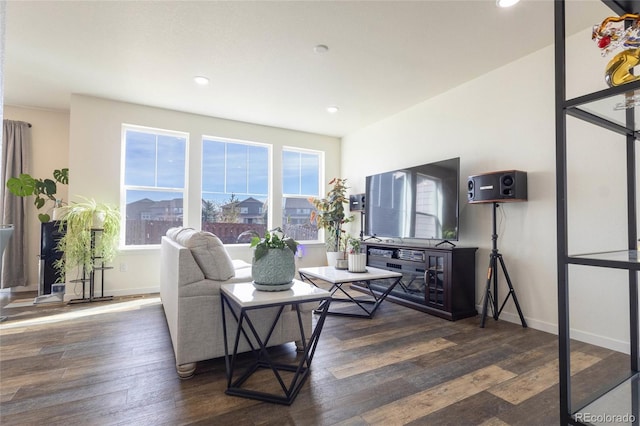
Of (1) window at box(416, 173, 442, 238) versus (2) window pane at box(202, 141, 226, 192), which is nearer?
(1) window at box(416, 173, 442, 238)

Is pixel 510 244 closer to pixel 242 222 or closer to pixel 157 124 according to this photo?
pixel 242 222

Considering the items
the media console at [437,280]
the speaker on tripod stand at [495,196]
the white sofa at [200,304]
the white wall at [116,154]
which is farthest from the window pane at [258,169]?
the speaker on tripod stand at [495,196]

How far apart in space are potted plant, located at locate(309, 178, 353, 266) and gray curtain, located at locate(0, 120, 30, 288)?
13.7ft

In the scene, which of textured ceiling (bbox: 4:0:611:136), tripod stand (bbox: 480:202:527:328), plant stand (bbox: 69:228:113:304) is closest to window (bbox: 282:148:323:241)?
textured ceiling (bbox: 4:0:611:136)

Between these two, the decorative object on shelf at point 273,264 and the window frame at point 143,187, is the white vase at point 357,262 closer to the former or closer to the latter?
the decorative object on shelf at point 273,264

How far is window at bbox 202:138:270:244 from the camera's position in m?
4.95

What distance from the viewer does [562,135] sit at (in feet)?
3.71

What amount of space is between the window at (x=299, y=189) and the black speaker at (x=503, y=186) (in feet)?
10.7

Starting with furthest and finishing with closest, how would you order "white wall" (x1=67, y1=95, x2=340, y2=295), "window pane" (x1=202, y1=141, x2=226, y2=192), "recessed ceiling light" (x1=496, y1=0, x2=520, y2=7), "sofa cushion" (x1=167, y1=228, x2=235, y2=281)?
"window pane" (x1=202, y1=141, x2=226, y2=192)
"white wall" (x1=67, y1=95, x2=340, y2=295)
"recessed ceiling light" (x1=496, y1=0, x2=520, y2=7)
"sofa cushion" (x1=167, y1=228, x2=235, y2=281)

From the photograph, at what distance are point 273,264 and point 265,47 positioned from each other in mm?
2131

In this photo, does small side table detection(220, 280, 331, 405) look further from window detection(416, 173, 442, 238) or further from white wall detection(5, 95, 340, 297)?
white wall detection(5, 95, 340, 297)

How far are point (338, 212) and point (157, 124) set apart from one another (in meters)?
2.86

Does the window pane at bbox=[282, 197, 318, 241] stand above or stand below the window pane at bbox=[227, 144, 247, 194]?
below

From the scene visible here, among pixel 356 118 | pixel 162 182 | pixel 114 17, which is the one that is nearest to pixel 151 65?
pixel 114 17
